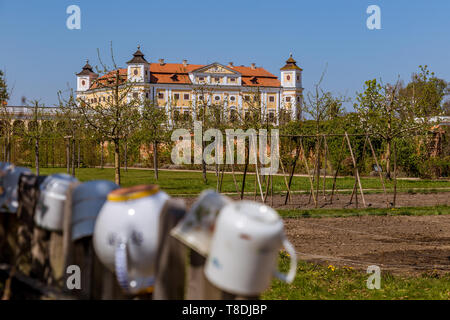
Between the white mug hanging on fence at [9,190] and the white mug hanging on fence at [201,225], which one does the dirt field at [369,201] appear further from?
the white mug hanging on fence at [201,225]

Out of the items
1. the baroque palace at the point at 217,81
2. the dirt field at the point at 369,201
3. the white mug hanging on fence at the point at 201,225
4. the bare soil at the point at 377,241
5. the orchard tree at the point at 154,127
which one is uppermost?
the baroque palace at the point at 217,81

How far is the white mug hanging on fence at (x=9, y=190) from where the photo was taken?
11.0ft

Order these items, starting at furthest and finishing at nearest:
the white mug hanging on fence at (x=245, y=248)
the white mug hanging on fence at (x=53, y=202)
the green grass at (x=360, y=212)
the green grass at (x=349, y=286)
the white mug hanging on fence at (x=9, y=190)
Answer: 1. the green grass at (x=360, y=212)
2. the green grass at (x=349, y=286)
3. the white mug hanging on fence at (x=9, y=190)
4. the white mug hanging on fence at (x=53, y=202)
5. the white mug hanging on fence at (x=245, y=248)

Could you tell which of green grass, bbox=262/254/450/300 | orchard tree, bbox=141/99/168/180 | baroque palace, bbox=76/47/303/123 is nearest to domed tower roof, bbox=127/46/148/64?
baroque palace, bbox=76/47/303/123

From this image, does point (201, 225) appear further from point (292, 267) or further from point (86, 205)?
point (86, 205)

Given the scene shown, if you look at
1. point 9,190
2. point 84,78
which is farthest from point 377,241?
point 84,78

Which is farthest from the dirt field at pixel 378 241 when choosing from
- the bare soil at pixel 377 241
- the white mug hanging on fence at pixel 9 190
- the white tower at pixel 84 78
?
the white tower at pixel 84 78

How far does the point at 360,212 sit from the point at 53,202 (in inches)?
407

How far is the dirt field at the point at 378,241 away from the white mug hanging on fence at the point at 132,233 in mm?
4854

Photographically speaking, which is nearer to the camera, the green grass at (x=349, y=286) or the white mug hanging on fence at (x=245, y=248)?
the white mug hanging on fence at (x=245, y=248)

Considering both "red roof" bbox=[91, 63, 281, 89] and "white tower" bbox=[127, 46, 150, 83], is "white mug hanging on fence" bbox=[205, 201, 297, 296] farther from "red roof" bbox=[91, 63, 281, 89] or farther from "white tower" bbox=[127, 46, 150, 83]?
"red roof" bbox=[91, 63, 281, 89]

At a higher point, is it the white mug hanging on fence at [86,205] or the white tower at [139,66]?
Answer: the white tower at [139,66]
